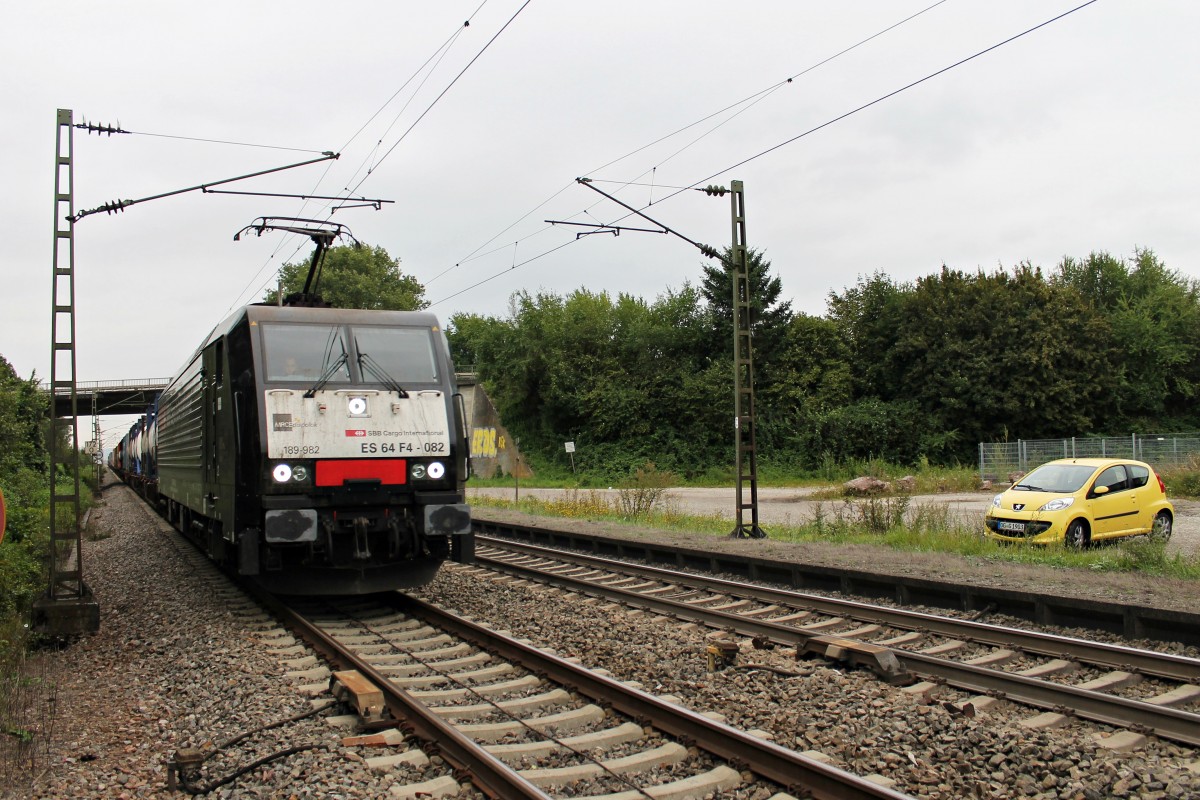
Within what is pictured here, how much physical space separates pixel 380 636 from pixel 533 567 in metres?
5.49

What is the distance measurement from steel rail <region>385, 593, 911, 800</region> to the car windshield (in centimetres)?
987

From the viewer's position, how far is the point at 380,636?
8844mm

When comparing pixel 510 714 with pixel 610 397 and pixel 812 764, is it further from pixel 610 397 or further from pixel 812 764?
pixel 610 397

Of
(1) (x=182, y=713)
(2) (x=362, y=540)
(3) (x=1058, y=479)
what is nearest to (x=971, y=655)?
(2) (x=362, y=540)

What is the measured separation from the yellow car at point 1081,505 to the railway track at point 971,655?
17.1 feet

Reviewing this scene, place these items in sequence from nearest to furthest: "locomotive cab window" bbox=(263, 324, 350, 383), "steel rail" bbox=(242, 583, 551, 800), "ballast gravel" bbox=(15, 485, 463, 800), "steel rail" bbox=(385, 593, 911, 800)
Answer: "steel rail" bbox=(385, 593, 911, 800) → "steel rail" bbox=(242, 583, 551, 800) → "ballast gravel" bbox=(15, 485, 463, 800) → "locomotive cab window" bbox=(263, 324, 350, 383)

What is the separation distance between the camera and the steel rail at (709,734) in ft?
14.8

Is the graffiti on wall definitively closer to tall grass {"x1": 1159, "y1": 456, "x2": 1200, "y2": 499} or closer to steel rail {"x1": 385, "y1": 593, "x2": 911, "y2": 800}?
tall grass {"x1": 1159, "y1": 456, "x2": 1200, "y2": 499}

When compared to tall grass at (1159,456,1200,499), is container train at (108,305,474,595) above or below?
above

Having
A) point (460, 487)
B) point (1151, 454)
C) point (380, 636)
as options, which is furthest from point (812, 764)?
point (1151, 454)

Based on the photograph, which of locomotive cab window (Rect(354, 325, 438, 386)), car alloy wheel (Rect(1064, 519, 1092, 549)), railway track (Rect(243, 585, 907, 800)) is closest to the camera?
railway track (Rect(243, 585, 907, 800))

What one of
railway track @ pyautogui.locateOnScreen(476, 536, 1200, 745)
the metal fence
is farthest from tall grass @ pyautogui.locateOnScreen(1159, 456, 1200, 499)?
railway track @ pyautogui.locateOnScreen(476, 536, 1200, 745)

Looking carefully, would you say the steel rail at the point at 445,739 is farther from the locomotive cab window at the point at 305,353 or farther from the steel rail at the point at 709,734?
the locomotive cab window at the point at 305,353

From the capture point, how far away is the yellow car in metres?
13.5
